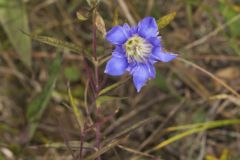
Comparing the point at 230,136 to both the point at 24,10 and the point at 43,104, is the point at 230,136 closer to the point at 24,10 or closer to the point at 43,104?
the point at 43,104

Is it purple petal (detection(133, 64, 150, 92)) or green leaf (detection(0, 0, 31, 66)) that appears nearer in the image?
purple petal (detection(133, 64, 150, 92))

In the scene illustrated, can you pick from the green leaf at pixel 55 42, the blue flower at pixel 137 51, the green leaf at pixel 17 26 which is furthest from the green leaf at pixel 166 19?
the green leaf at pixel 17 26

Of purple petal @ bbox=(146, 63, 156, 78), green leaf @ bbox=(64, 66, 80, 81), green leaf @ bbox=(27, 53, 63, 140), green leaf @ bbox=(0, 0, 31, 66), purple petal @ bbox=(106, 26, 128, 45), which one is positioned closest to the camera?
purple petal @ bbox=(106, 26, 128, 45)

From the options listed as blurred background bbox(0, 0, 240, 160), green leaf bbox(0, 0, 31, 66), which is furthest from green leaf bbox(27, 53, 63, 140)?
green leaf bbox(0, 0, 31, 66)

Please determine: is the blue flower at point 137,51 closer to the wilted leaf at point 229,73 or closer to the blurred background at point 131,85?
the blurred background at point 131,85

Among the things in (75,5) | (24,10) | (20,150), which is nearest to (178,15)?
(75,5)

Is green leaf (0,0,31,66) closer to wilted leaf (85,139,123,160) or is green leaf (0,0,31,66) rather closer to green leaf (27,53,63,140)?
green leaf (27,53,63,140)

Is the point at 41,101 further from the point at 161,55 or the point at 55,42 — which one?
the point at 161,55
